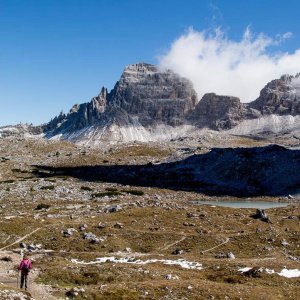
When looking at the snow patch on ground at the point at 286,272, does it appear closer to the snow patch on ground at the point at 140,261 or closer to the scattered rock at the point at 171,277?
the snow patch on ground at the point at 140,261

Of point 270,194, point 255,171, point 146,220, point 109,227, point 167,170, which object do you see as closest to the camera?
point 109,227

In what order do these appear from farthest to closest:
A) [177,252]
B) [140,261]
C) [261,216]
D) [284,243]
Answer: [261,216], [284,243], [177,252], [140,261]

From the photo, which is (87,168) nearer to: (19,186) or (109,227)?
(19,186)

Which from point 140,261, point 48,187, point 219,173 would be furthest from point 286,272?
point 219,173

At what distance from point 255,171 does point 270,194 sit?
60.7 ft

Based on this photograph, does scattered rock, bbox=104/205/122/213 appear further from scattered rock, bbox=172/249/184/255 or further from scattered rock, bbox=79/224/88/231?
scattered rock, bbox=172/249/184/255

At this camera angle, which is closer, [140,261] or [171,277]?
[171,277]

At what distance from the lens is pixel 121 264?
4450 centimetres

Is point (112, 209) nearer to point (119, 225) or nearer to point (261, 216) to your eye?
point (119, 225)

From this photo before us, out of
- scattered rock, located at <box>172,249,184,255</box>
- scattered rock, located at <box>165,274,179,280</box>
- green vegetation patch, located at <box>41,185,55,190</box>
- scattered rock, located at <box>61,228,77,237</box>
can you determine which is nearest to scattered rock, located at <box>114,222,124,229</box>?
scattered rock, located at <box>61,228,77,237</box>

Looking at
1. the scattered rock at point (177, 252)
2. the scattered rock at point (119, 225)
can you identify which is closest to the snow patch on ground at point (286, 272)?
the scattered rock at point (177, 252)

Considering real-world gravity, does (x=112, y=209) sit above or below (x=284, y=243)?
above

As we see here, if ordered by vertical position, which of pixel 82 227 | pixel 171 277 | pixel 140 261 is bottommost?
pixel 140 261

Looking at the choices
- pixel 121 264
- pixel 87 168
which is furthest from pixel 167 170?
pixel 121 264
